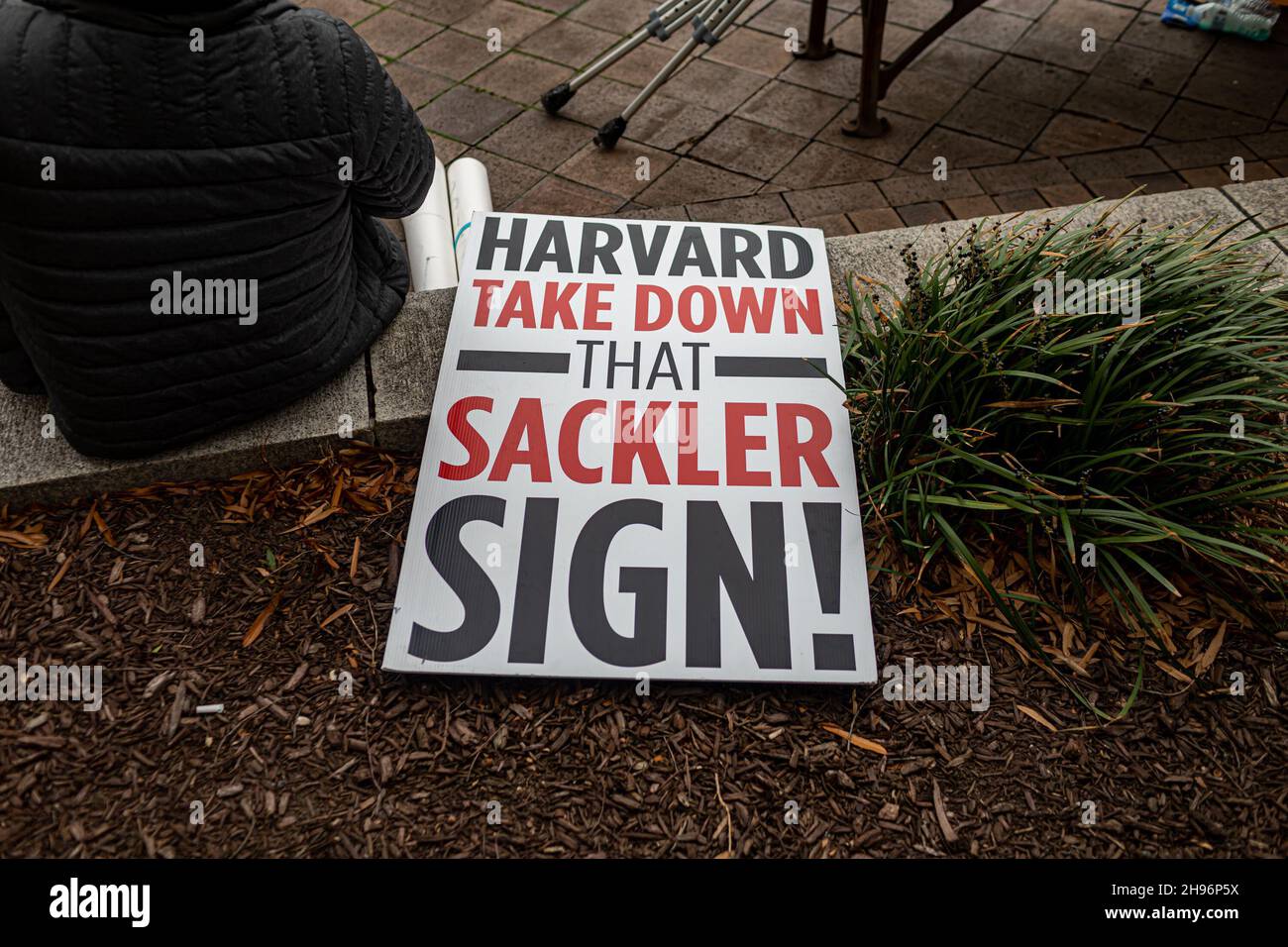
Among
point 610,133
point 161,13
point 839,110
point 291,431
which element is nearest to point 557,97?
point 610,133

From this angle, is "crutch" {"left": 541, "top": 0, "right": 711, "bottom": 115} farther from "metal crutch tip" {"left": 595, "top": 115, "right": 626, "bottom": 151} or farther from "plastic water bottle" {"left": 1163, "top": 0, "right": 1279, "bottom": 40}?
"plastic water bottle" {"left": 1163, "top": 0, "right": 1279, "bottom": 40}

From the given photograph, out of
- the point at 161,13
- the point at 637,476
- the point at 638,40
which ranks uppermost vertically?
the point at 161,13

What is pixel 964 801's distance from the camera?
5.34ft

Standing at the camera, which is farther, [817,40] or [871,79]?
[817,40]

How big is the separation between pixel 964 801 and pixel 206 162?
1.78m

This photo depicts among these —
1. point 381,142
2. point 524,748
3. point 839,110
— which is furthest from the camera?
point 839,110

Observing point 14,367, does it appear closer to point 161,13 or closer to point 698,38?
point 161,13

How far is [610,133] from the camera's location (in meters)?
3.39

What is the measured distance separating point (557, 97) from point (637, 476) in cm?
214

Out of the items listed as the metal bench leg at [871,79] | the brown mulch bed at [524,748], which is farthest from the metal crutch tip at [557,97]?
the brown mulch bed at [524,748]

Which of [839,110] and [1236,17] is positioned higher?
[1236,17]
